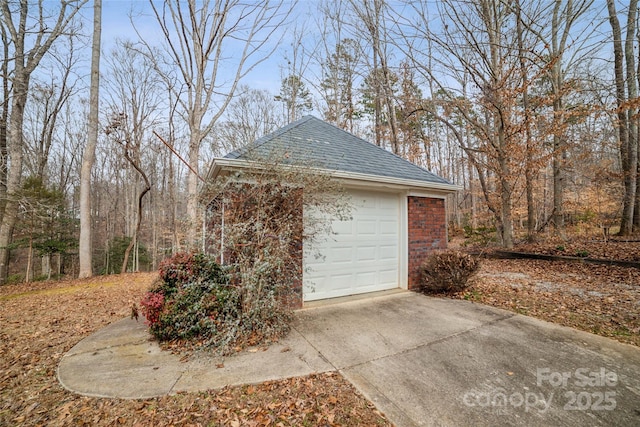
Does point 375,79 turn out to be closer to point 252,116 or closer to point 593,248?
point 252,116

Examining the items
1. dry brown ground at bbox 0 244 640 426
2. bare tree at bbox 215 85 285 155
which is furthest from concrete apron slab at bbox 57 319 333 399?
bare tree at bbox 215 85 285 155

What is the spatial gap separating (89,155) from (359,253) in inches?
389

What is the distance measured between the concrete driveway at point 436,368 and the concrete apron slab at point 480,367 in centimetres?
1

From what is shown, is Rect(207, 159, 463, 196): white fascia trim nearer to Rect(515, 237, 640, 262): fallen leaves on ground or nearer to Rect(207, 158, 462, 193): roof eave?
Rect(207, 158, 462, 193): roof eave

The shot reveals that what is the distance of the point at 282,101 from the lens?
607 inches

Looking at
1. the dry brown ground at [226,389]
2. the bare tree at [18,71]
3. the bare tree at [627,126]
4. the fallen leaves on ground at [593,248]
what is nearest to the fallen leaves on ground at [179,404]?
the dry brown ground at [226,389]

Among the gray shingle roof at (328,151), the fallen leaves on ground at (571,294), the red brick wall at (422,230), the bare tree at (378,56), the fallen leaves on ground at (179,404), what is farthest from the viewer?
the bare tree at (378,56)

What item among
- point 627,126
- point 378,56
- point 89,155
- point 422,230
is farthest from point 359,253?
point 378,56

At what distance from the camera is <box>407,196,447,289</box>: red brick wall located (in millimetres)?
5656

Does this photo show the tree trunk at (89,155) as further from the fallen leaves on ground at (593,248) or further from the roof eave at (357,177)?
the fallen leaves on ground at (593,248)

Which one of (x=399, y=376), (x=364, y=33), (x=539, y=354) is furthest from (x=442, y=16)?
(x=399, y=376)

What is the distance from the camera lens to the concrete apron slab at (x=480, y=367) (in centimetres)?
208

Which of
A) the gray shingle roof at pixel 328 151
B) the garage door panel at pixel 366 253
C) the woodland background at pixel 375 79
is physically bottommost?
the garage door panel at pixel 366 253

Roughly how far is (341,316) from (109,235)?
21.7m
